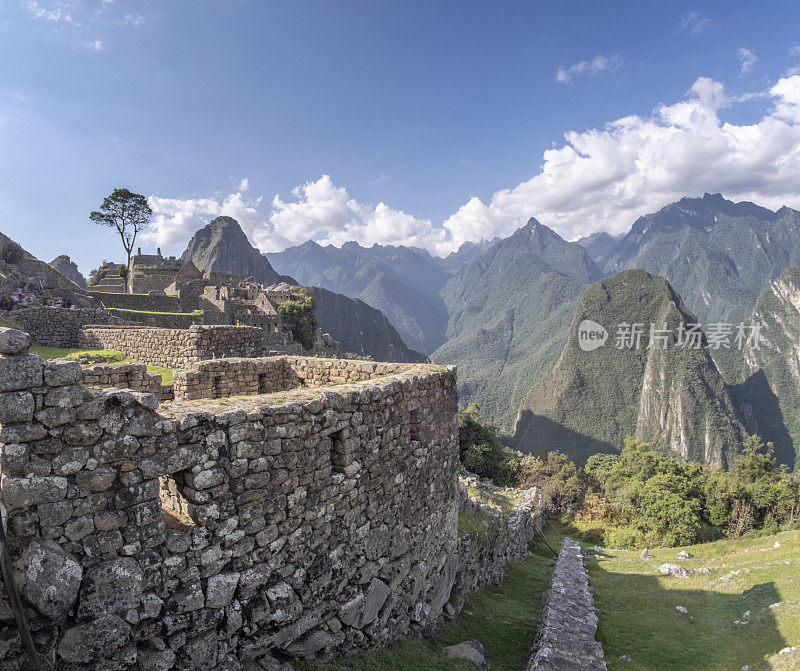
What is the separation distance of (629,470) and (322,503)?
111 feet

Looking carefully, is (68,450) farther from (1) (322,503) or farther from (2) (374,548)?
(2) (374,548)

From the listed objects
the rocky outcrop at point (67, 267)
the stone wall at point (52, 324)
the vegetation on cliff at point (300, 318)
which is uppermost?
the rocky outcrop at point (67, 267)

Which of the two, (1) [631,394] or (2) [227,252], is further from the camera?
(1) [631,394]

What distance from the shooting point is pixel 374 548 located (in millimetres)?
5766

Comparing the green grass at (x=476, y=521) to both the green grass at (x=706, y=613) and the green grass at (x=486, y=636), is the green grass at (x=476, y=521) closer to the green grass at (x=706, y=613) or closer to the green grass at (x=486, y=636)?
the green grass at (x=486, y=636)

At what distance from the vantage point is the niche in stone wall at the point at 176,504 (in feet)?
12.4

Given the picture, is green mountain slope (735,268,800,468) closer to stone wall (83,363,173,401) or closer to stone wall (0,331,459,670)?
stone wall (0,331,459,670)

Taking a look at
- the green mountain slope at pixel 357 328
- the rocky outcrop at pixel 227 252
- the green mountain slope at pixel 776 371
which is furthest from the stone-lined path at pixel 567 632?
the green mountain slope at pixel 776 371

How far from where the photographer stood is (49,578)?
2945 millimetres

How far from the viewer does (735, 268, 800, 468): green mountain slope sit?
493ft

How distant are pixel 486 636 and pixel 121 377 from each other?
27.3 ft

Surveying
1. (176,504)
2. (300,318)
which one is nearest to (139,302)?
(300,318)

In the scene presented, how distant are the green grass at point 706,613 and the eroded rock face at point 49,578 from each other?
9271 mm

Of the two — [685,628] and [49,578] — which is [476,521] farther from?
[49,578]
